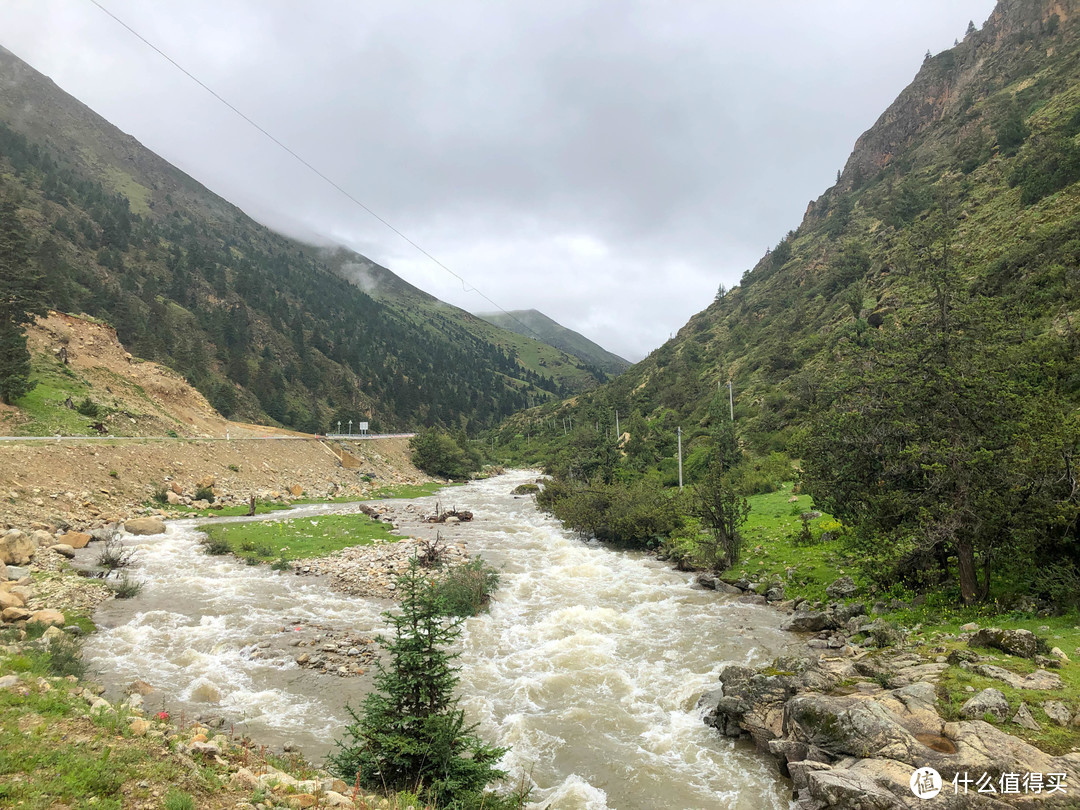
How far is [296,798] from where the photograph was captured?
19.6 ft

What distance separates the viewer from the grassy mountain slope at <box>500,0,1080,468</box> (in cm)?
3059

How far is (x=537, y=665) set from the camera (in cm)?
1411

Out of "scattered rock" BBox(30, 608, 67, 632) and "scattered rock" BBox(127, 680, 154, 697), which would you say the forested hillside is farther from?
"scattered rock" BBox(30, 608, 67, 632)

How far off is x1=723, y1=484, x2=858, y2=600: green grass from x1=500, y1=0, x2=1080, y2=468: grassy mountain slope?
6978 mm

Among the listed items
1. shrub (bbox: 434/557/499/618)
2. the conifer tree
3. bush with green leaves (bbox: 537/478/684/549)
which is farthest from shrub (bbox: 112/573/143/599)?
the conifer tree

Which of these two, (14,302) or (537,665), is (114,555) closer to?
(537,665)

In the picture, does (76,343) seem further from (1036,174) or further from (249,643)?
(1036,174)

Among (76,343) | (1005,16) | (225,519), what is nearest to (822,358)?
(225,519)

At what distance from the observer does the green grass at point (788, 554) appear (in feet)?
60.5

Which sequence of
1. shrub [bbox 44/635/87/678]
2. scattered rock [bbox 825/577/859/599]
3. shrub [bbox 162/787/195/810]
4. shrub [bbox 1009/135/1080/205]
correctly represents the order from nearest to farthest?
shrub [bbox 162/787/195/810] → shrub [bbox 44/635/87/678] → scattered rock [bbox 825/577/859/599] → shrub [bbox 1009/135/1080/205]

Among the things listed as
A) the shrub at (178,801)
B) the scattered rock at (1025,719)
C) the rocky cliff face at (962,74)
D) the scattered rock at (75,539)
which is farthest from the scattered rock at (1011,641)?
the rocky cliff face at (962,74)

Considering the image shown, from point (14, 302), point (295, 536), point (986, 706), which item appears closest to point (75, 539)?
point (295, 536)

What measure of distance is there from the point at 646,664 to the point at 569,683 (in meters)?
2.37

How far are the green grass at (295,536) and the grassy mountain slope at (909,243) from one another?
78.4 feet
